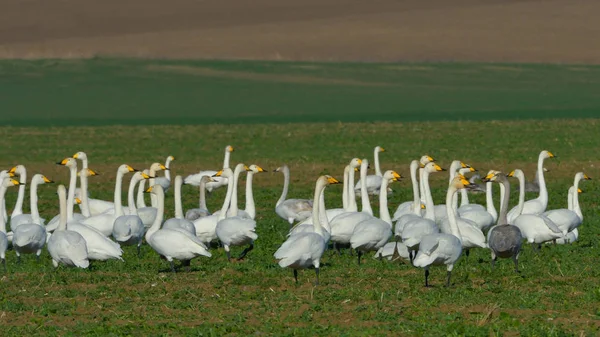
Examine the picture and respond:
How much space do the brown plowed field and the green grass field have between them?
3616 mm

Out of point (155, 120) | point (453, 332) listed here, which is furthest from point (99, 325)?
point (155, 120)

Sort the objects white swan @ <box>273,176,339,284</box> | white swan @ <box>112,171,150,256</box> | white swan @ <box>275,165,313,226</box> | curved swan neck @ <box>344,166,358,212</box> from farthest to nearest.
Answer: white swan @ <box>275,165,313,226</box> → curved swan neck @ <box>344,166,358,212</box> → white swan @ <box>112,171,150,256</box> → white swan @ <box>273,176,339,284</box>

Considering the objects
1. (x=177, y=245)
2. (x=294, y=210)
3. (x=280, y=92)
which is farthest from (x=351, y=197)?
(x=280, y=92)

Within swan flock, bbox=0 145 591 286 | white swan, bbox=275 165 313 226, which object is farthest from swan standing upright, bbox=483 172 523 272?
white swan, bbox=275 165 313 226

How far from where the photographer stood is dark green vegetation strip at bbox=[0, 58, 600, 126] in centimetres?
5428

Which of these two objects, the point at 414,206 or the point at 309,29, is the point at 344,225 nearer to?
the point at 414,206

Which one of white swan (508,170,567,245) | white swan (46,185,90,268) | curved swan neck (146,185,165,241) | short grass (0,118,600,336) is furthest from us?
white swan (508,170,567,245)

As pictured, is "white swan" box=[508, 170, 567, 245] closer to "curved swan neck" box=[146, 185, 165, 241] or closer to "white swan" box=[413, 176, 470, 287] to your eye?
"white swan" box=[413, 176, 470, 287]

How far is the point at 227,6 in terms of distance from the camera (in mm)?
90062

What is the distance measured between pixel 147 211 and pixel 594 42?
63.4m

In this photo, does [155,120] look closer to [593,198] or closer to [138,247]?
[593,198]

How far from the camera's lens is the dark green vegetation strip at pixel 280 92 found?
178 ft

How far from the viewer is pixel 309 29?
8381cm

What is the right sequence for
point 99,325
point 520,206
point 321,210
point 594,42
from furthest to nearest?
1. point 594,42
2. point 520,206
3. point 321,210
4. point 99,325
